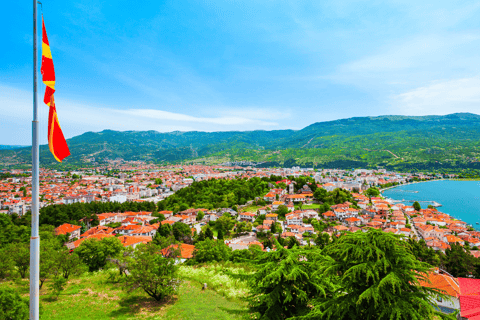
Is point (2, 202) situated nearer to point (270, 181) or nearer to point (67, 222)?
point (67, 222)

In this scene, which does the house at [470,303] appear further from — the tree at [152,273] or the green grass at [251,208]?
the green grass at [251,208]

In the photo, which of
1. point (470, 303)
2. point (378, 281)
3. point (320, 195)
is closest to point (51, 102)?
point (378, 281)

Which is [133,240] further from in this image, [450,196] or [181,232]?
[450,196]

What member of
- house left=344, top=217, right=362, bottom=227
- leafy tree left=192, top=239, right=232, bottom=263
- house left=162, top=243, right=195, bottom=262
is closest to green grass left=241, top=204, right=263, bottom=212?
house left=344, top=217, right=362, bottom=227

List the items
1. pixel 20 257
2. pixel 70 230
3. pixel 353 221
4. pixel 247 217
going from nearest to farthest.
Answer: pixel 20 257, pixel 70 230, pixel 353 221, pixel 247 217

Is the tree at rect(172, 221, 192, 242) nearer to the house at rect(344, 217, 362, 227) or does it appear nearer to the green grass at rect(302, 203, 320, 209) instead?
the house at rect(344, 217, 362, 227)

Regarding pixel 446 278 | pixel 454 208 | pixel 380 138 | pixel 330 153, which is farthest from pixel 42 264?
pixel 380 138

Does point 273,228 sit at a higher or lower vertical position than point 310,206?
Answer: higher

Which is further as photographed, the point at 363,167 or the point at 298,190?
the point at 363,167
